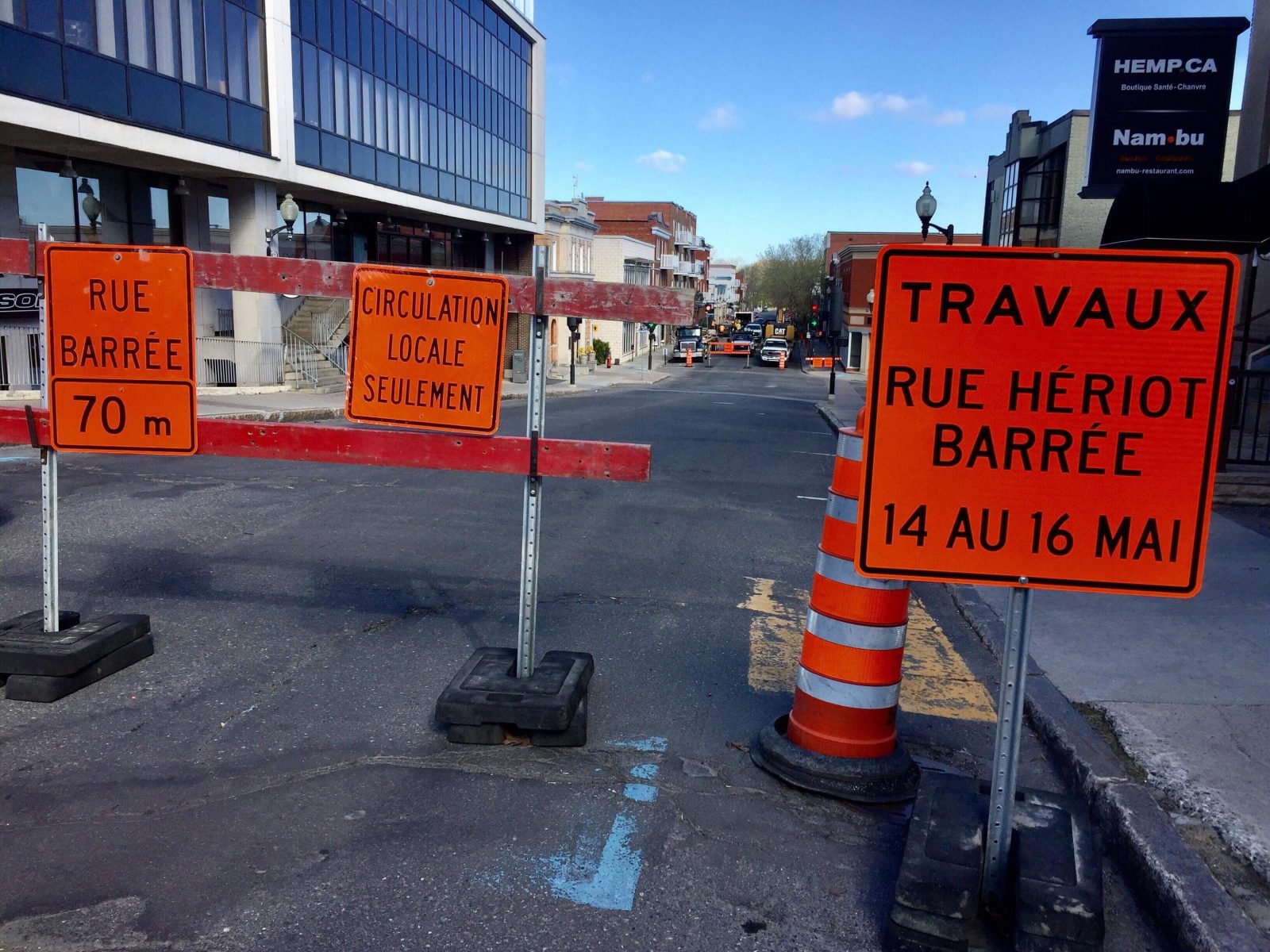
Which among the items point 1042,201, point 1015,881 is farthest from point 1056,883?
point 1042,201

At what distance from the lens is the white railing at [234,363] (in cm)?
2481

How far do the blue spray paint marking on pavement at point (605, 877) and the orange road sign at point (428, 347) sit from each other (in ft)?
6.51

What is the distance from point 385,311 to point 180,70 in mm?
19835

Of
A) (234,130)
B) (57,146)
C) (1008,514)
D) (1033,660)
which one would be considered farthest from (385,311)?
(234,130)

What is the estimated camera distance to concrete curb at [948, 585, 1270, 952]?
124 inches

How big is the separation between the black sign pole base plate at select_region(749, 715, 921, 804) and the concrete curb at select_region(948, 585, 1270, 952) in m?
0.75

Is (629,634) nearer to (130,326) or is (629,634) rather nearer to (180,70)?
(130,326)

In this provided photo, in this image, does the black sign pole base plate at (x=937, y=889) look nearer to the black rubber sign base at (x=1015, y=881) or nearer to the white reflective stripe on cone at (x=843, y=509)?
the black rubber sign base at (x=1015, y=881)

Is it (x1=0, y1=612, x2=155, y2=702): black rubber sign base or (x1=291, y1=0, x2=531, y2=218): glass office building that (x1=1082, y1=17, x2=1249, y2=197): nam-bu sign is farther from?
(x1=0, y1=612, x2=155, y2=702): black rubber sign base

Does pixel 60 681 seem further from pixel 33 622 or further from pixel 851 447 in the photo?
pixel 851 447

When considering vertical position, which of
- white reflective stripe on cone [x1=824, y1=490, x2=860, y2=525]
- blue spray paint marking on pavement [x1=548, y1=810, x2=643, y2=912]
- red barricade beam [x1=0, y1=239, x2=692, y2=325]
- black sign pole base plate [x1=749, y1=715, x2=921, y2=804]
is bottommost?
blue spray paint marking on pavement [x1=548, y1=810, x2=643, y2=912]

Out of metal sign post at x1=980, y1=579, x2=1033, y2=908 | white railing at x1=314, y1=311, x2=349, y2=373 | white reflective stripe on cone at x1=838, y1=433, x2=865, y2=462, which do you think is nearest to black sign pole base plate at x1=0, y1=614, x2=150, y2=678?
white reflective stripe on cone at x1=838, y1=433, x2=865, y2=462

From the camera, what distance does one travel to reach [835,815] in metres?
4.05

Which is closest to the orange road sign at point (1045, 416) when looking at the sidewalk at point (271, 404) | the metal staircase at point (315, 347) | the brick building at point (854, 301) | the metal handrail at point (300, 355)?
the sidewalk at point (271, 404)
